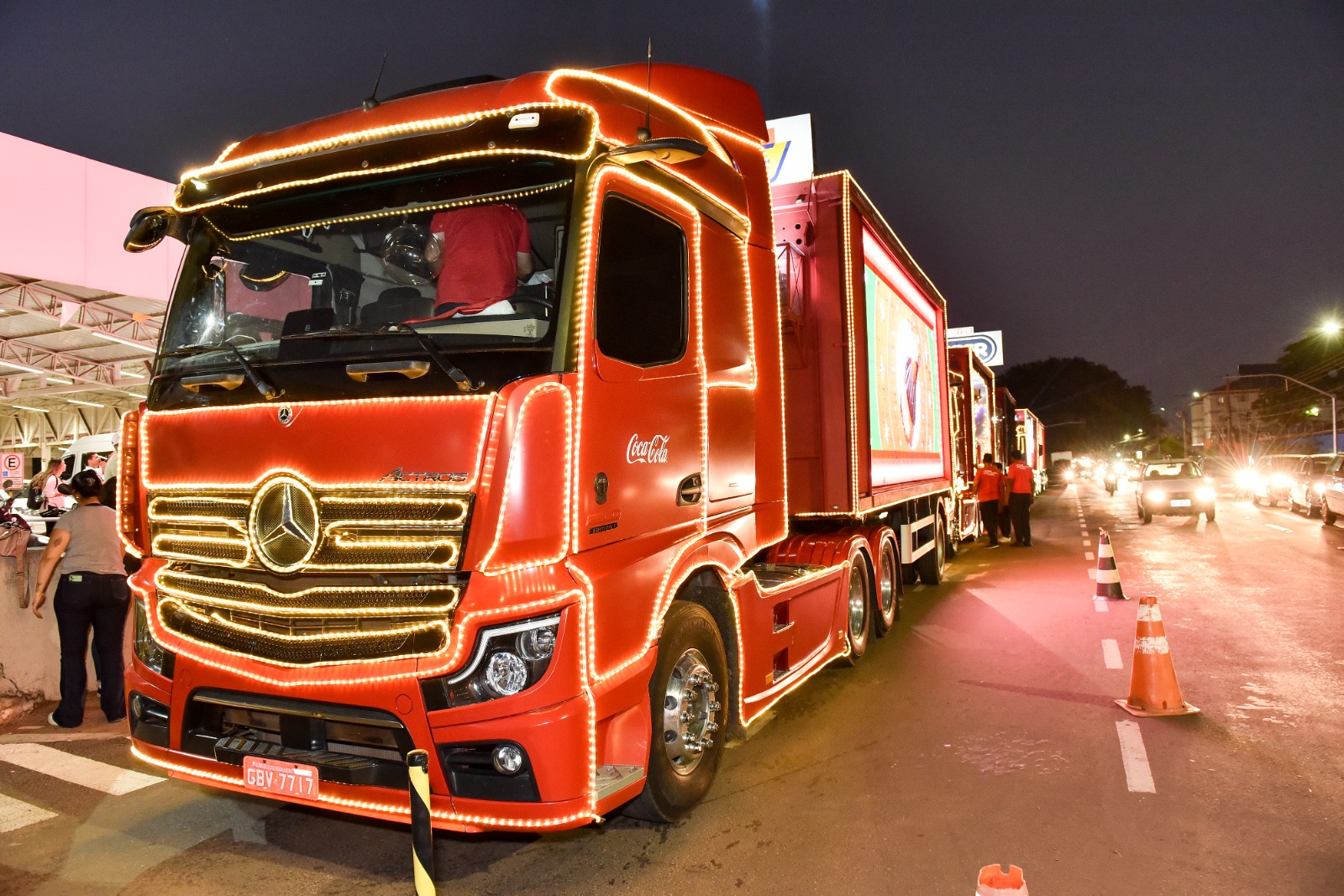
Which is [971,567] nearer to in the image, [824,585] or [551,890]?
[824,585]

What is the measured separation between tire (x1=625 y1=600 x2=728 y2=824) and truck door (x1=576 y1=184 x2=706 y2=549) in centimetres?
48

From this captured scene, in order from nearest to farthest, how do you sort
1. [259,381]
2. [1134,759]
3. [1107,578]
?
1. [259,381]
2. [1134,759]
3. [1107,578]

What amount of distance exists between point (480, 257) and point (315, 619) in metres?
1.56

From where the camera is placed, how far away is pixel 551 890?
391 cm

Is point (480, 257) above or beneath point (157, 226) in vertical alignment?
beneath

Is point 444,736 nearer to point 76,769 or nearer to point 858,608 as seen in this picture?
point 76,769

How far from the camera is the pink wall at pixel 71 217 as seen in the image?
35.7 ft

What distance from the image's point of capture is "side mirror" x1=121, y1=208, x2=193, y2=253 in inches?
175

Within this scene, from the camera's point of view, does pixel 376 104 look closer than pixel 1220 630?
Yes

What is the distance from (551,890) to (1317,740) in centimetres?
460

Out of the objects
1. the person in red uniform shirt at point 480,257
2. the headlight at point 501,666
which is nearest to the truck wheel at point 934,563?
the person in red uniform shirt at point 480,257

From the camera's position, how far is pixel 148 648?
410cm

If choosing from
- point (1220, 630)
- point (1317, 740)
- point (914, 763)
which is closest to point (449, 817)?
point (914, 763)

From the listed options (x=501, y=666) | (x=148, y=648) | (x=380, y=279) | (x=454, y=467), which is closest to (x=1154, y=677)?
(x=501, y=666)
